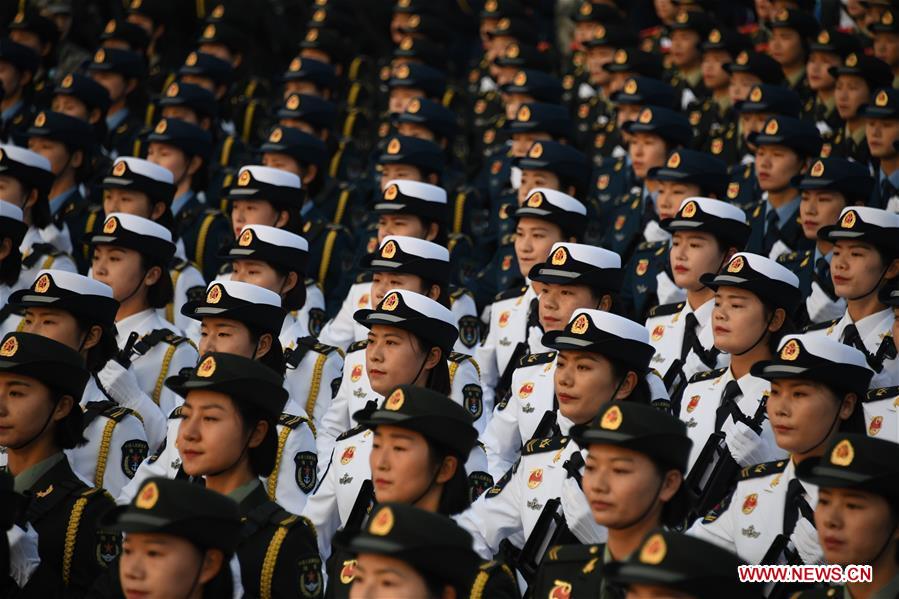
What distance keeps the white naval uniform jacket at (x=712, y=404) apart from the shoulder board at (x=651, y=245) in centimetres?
290

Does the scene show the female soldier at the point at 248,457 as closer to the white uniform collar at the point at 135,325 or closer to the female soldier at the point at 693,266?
the white uniform collar at the point at 135,325

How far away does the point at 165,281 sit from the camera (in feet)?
32.1

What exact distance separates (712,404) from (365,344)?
2295 millimetres

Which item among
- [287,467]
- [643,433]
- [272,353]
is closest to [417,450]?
[643,433]

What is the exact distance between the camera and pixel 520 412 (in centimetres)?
848

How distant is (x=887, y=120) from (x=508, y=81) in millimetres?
4862

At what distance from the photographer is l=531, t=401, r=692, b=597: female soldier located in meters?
5.86

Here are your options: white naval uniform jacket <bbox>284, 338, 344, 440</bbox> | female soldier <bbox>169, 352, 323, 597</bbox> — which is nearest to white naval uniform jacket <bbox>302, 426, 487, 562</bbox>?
female soldier <bbox>169, 352, 323, 597</bbox>

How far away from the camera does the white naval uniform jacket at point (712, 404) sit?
7668 millimetres

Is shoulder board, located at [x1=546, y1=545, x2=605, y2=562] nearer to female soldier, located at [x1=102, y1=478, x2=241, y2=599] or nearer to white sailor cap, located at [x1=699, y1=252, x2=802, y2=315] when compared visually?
female soldier, located at [x1=102, y1=478, x2=241, y2=599]

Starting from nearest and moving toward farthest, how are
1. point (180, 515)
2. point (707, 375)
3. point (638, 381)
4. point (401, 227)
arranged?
point (180, 515), point (638, 381), point (707, 375), point (401, 227)

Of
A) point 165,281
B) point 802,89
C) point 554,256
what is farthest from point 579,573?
point 802,89

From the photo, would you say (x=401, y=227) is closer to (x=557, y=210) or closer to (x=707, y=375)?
(x=557, y=210)

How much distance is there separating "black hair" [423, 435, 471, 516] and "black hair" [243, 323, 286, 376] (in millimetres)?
2163
